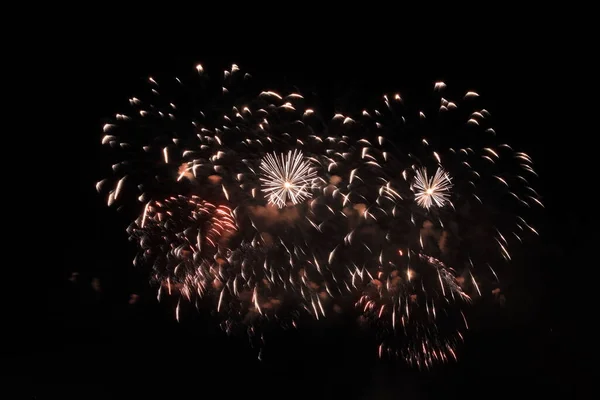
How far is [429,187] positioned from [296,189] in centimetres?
138

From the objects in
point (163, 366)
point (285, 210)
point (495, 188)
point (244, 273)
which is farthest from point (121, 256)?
point (495, 188)

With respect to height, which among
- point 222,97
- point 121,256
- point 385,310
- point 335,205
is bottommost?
point 385,310

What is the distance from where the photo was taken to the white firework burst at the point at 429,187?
168 inches

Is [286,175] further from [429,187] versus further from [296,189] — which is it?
[429,187]

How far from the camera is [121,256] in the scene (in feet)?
18.4

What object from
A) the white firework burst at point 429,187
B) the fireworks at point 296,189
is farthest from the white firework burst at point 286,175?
the white firework burst at point 429,187

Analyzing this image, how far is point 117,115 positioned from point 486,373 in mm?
5722

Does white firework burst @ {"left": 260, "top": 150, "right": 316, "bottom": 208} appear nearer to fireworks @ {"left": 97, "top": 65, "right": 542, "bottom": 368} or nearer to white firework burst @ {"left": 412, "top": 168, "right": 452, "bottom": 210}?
fireworks @ {"left": 97, "top": 65, "right": 542, "bottom": 368}

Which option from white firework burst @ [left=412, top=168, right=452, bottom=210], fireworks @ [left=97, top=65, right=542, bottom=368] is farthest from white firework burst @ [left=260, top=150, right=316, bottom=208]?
white firework burst @ [left=412, top=168, right=452, bottom=210]

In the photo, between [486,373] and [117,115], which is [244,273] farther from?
[486,373]

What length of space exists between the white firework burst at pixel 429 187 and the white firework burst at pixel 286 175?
111 cm

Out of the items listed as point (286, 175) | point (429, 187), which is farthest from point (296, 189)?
point (429, 187)

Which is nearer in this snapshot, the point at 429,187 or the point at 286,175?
the point at 286,175

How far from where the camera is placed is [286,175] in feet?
13.5
